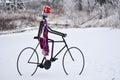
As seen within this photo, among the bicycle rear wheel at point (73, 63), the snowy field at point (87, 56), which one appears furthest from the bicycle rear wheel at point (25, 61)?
the bicycle rear wheel at point (73, 63)

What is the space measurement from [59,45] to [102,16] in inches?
519

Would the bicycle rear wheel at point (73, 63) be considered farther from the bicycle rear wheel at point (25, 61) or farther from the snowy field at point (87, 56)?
the bicycle rear wheel at point (25, 61)

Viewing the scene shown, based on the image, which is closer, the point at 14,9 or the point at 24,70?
the point at 24,70

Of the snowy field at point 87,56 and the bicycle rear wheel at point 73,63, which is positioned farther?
the bicycle rear wheel at point 73,63

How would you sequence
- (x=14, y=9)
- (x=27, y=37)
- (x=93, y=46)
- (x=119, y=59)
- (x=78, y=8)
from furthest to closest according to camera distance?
(x=14, y=9), (x=78, y=8), (x=27, y=37), (x=93, y=46), (x=119, y=59)

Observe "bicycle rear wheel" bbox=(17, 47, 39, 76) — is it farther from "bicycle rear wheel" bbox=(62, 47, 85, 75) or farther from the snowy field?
"bicycle rear wheel" bbox=(62, 47, 85, 75)

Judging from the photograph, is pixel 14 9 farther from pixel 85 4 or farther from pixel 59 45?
pixel 59 45

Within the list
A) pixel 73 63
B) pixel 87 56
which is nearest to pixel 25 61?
pixel 73 63

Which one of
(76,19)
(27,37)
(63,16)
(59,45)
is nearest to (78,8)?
(63,16)

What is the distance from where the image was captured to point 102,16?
2744cm

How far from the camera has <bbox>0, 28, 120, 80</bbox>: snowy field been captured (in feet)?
30.9

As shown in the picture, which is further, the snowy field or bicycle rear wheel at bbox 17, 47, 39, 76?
bicycle rear wheel at bbox 17, 47, 39, 76

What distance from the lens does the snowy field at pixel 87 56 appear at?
940 centimetres

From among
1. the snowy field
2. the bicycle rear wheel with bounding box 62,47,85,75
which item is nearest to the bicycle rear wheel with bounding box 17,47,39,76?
the snowy field
